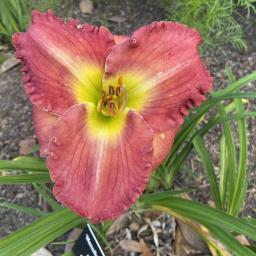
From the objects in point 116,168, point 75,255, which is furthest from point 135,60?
point 75,255

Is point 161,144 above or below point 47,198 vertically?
above

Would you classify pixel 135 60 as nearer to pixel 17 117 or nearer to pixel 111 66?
pixel 111 66

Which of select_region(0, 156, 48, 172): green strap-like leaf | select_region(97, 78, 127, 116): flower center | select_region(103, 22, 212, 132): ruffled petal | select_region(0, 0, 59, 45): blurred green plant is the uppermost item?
select_region(0, 0, 59, 45): blurred green plant

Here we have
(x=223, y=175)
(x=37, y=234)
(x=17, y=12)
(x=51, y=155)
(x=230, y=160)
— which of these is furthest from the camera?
(x=17, y=12)

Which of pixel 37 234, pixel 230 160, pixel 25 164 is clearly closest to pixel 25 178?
pixel 25 164

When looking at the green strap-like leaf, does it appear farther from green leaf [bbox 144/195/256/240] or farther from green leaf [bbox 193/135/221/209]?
green leaf [bbox 193/135/221/209]

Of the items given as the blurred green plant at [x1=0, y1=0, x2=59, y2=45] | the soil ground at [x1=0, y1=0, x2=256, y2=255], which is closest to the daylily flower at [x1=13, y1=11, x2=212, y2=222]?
the soil ground at [x1=0, y1=0, x2=256, y2=255]

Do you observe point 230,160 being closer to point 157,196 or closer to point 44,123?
point 157,196
